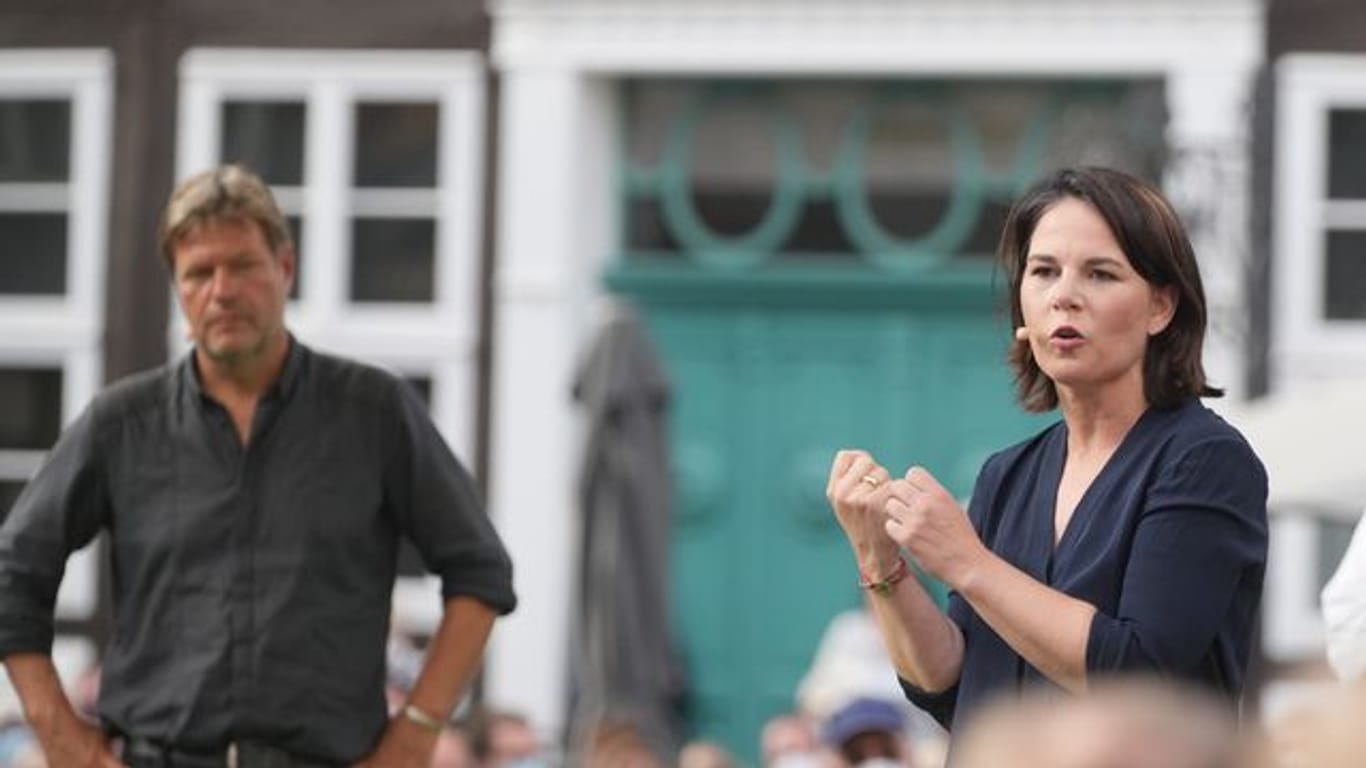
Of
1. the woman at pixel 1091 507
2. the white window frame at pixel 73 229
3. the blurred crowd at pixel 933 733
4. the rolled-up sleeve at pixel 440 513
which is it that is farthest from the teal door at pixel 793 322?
the woman at pixel 1091 507

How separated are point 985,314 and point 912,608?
37.9 feet

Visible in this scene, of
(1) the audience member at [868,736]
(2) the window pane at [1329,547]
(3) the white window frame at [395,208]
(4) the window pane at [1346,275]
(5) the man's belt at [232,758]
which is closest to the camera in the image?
(5) the man's belt at [232,758]

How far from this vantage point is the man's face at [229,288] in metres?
6.02

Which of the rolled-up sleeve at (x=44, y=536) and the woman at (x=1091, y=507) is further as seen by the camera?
the rolled-up sleeve at (x=44, y=536)

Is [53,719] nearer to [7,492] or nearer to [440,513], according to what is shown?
[440,513]

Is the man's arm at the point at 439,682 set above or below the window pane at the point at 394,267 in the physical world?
below

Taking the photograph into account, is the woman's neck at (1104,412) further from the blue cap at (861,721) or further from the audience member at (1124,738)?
the blue cap at (861,721)

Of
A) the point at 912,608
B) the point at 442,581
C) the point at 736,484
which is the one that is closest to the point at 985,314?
the point at 736,484

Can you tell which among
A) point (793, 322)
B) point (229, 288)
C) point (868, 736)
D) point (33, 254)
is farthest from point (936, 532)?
point (33, 254)

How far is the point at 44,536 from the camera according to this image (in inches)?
237

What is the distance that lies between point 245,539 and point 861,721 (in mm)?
4071

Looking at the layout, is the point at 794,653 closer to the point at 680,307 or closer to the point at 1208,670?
the point at 680,307

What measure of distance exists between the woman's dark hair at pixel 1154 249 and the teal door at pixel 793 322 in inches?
446

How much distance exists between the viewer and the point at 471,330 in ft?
53.8
